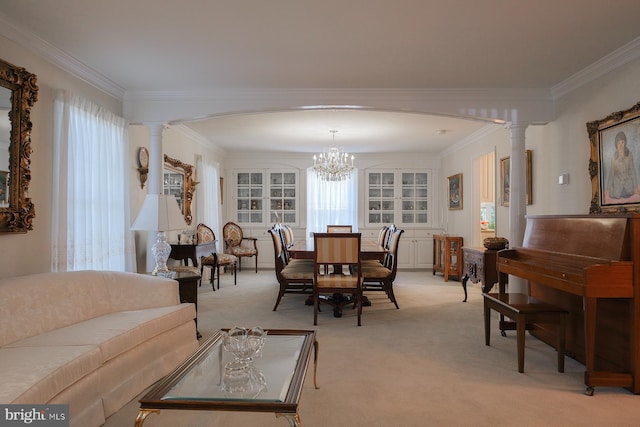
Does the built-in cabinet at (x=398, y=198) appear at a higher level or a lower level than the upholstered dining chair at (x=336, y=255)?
higher

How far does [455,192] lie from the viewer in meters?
8.03

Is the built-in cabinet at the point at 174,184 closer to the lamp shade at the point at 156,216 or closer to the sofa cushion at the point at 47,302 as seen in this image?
the lamp shade at the point at 156,216

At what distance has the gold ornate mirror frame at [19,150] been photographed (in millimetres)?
2998

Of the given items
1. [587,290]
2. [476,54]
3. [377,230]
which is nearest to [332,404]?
[587,290]

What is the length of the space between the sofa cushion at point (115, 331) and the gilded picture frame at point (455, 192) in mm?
5800

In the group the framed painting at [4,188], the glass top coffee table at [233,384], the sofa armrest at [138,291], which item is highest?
the framed painting at [4,188]

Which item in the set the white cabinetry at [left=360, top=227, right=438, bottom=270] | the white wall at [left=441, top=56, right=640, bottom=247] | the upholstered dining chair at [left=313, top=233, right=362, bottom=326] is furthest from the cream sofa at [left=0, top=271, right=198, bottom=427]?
the white cabinetry at [left=360, top=227, right=438, bottom=270]

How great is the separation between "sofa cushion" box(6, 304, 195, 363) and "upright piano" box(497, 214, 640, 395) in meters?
2.79

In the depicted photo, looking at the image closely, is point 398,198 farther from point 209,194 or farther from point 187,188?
point 187,188

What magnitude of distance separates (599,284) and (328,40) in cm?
256

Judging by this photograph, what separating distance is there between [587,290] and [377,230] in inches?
257

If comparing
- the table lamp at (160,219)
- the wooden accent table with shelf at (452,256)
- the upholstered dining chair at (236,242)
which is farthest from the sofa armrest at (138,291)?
the wooden accent table with shelf at (452,256)

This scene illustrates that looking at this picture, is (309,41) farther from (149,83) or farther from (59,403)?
(59,403)

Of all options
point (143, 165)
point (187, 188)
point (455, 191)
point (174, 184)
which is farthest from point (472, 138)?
point (143, 165)
